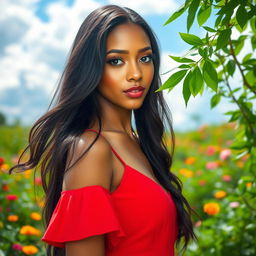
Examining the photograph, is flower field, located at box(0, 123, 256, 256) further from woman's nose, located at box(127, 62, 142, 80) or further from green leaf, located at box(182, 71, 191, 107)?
green leaf, located at box(182, 71, 191, 107)

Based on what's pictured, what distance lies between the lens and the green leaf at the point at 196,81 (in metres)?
1.43

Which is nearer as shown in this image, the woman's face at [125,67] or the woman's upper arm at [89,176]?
the woman's upper arm at [89,176]

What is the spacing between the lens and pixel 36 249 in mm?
2727

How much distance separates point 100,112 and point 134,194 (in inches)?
15.8

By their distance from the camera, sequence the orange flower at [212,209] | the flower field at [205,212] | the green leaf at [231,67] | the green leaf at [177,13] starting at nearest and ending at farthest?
the green leaf at [177,13] → the green leaf at [231,67] → the flower field at [205,212] → the orange flower at [212,209]

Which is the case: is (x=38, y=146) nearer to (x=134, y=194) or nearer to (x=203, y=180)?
(x=134, y=194)

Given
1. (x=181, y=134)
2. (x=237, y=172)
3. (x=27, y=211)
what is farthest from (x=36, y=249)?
(x=181, y=134)

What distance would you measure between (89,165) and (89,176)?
0.04 metres

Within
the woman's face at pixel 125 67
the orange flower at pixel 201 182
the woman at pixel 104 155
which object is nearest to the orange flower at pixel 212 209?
the woman at pixel 104 155

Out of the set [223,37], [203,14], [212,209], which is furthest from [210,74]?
[212,209]

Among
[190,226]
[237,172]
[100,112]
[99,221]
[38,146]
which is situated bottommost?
[237,172]

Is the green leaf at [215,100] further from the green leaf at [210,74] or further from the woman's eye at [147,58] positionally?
the green leaf at [210,74]

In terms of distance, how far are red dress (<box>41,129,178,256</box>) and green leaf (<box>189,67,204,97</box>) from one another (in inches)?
18.5

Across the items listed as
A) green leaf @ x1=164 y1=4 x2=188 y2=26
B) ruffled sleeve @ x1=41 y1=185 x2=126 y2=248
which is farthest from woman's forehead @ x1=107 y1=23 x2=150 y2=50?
ruffled sleeve @ x1=41 y1=185 x2=126 y2=248
